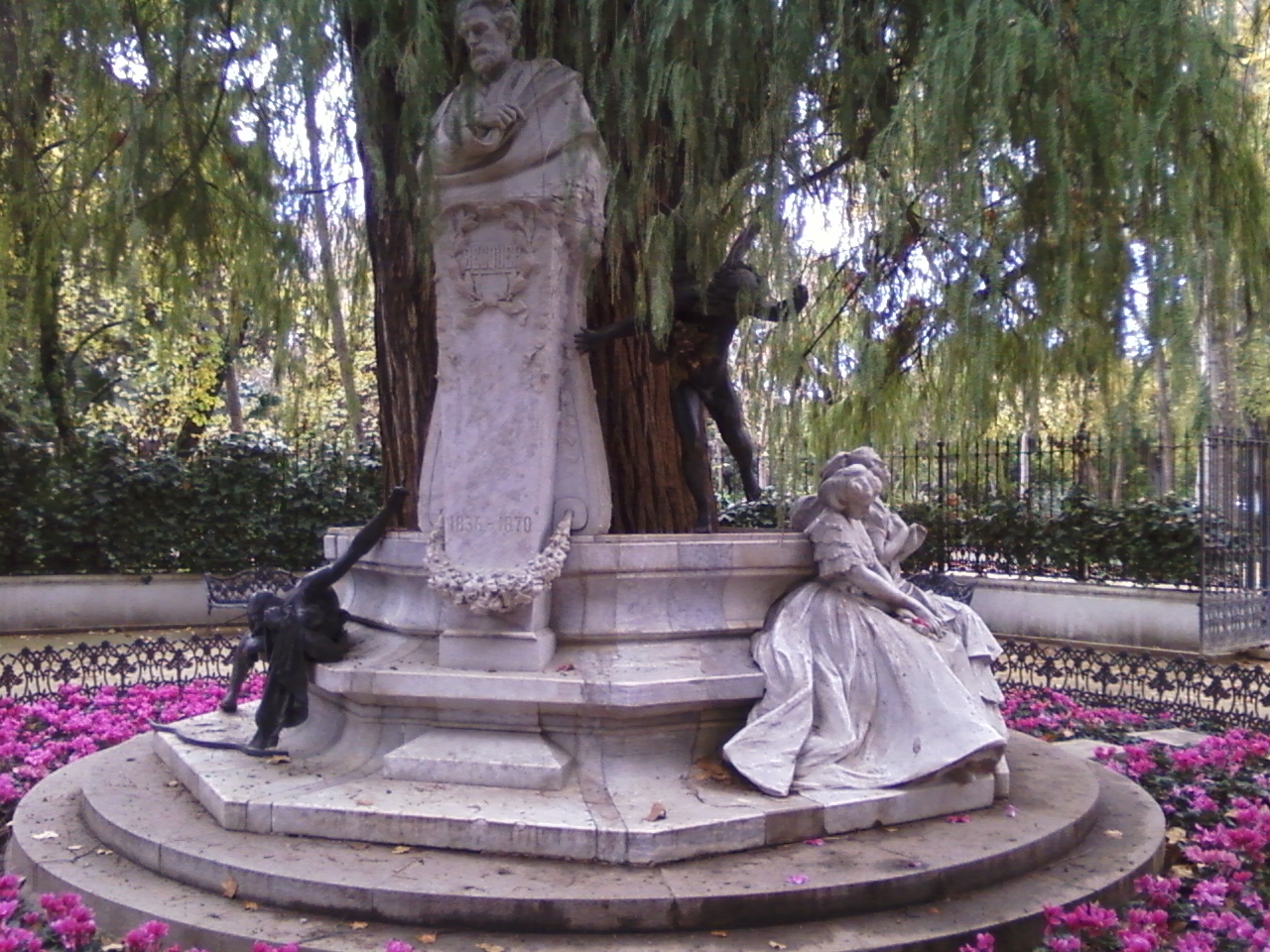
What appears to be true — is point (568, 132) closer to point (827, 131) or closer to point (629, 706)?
point (827, 131)

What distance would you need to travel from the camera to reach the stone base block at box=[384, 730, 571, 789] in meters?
4.14

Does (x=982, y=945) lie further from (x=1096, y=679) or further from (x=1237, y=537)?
(x=1237, y=537)

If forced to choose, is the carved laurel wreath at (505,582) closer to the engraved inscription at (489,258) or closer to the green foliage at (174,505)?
the engraved inscription at (489,258)

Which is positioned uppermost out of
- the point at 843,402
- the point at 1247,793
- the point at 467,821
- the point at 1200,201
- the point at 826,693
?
the point at 1200,201

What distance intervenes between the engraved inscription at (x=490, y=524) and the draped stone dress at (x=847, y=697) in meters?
1.08

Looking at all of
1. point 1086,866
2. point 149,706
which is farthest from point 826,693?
point 149,706

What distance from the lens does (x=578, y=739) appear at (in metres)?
4.30

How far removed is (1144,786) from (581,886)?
344 cm

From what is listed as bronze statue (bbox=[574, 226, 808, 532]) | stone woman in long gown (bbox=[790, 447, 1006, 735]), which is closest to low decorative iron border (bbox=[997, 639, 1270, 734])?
stone woman in long gown (bbox=[790, 447, 1006, 735])

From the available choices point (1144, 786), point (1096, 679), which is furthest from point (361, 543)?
point (1096, 679)

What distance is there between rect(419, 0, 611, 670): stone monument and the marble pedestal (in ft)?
0.73

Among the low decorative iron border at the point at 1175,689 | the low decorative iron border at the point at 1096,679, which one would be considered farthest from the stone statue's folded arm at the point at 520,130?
the low decorative iron border at the point at 1175,689

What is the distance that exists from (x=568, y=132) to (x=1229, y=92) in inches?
94.7

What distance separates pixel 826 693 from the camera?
4.37 m
